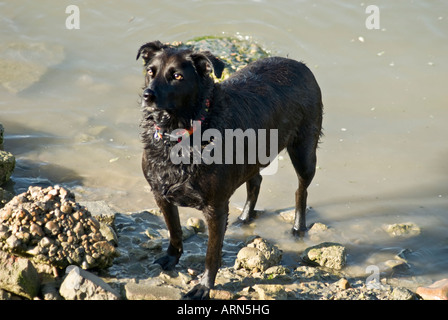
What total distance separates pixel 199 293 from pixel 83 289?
1.00 m

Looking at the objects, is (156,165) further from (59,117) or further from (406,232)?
(59,117)

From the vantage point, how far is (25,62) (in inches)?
372

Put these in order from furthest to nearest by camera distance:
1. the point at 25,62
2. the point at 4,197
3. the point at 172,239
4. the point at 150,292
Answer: the point at 25,62
the point at 4,197
the point at 172,239
the point at 150,292

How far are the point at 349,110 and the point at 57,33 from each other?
555cm

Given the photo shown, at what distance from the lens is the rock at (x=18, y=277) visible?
13.5 feet

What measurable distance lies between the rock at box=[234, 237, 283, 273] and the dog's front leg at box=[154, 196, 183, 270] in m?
0.58

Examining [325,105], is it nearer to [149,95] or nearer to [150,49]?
[150,49]

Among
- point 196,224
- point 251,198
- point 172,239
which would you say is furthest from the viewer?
point 251,198

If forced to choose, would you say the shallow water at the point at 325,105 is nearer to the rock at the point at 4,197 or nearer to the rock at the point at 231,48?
the rock at the point at 231,48

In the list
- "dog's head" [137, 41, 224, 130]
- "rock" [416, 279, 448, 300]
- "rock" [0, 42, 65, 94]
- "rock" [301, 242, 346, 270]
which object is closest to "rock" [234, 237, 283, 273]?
"rock" [301, 242, 346, 270]

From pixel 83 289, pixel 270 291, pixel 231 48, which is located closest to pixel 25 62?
pixel 231 48

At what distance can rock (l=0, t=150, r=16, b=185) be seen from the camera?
618 centimetres

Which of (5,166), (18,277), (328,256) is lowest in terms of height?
(328,256)

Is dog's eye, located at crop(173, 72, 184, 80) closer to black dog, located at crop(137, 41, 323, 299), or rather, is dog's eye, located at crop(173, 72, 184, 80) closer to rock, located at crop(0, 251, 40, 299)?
black dog, located at crop(137, 41, 323, 299)
